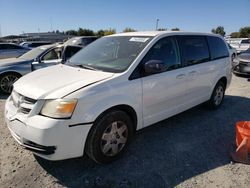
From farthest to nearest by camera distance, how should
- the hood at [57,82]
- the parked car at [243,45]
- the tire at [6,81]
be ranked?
the parked car at [243,45] < the tire at [6,81] < the hood at [57,82]

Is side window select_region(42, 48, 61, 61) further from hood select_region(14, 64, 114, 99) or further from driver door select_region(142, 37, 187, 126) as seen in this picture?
driver door select_region(142, 37, 187, 126)

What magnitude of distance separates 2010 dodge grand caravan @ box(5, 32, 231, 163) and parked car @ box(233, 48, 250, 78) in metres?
5.29

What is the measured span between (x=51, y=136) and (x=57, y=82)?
764mm

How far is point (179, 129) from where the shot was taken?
14.6 ft

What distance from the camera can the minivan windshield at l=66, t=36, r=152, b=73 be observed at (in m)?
3.48

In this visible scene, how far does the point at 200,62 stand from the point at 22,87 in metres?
3.18

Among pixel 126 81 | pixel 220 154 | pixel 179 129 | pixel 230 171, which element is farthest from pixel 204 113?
pixel 126 81

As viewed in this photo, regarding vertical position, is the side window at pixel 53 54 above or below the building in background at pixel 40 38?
above

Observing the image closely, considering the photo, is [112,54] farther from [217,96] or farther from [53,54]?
[53,54]

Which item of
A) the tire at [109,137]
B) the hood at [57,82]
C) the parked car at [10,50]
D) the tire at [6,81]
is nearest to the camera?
the hood at [57,82]

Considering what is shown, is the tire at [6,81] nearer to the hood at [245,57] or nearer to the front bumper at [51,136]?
the front bumper at [51,136]

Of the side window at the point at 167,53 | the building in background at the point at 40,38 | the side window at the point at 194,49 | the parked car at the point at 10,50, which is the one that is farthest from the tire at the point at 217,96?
the building in background at the point at 40,38

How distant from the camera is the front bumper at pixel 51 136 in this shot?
8.64ft

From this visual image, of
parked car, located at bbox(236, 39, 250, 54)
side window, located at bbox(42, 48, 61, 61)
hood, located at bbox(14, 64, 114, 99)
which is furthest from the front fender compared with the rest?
parked car, located at bbox(236, 39, 250, 54)
